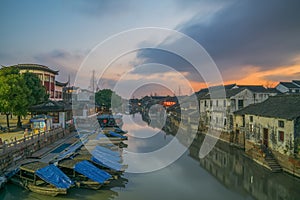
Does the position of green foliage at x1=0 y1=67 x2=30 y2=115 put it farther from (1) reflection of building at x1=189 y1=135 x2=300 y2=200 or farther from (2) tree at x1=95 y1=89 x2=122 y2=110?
(2) tree at x1=95 y1=89 x2=122 y2=110

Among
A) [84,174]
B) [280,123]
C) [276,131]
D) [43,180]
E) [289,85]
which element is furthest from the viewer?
[289,85]

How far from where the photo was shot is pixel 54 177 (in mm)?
13812

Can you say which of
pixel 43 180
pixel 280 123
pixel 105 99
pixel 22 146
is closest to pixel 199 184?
pixel 280 123

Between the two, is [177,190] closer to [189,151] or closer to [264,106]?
[189,151]

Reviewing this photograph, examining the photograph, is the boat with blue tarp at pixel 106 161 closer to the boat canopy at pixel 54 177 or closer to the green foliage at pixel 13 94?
the boat canopy at pixel 54 177

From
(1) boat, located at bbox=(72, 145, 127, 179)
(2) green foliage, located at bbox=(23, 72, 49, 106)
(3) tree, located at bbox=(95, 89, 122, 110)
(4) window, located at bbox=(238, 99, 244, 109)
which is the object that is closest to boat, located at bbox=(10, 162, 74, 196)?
(1) boat, located at bbox=(72, 145, 127, 179)

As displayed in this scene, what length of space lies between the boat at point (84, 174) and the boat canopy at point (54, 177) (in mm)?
912

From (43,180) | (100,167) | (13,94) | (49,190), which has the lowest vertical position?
(49,190)

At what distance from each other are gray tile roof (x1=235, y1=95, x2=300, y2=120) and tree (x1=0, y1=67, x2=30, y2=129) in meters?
25.3

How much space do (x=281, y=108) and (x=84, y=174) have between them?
1715 centimetres

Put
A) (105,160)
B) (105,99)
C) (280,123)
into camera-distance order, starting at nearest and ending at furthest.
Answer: (105,160)
(280,123)
(105,99)

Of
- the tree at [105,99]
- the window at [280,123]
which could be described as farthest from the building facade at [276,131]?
the tree at [105,99]

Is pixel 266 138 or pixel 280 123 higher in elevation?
pixel 280 123

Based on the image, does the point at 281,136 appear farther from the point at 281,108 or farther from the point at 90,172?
the point at 90,172
